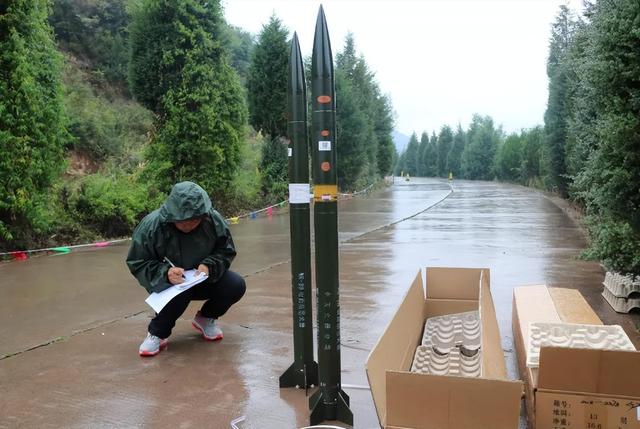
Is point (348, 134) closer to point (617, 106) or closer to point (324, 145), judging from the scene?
point (617, 106)

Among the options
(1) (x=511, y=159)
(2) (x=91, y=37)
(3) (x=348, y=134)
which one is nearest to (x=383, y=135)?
(3) (x=348, y=134)

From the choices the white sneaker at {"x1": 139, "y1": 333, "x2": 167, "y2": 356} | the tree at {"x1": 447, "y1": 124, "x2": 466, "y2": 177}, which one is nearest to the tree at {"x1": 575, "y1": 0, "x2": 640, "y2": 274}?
the white sneaker at {"x1": 139, "y1": 333, "x2": 167, "y2": 356}

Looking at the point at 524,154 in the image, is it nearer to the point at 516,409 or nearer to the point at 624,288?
the point at 624,288

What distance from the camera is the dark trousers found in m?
4.27

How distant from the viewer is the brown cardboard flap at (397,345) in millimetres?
2627

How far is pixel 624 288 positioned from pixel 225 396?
3790 millimetres

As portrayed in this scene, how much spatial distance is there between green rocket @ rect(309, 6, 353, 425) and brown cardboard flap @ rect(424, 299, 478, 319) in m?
1.82

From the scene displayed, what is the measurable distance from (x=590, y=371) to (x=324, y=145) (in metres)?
1.60

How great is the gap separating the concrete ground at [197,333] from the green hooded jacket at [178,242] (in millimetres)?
635

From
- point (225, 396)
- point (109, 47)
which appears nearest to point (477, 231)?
point (225, 396)

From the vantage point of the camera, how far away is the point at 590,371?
261 centimetres

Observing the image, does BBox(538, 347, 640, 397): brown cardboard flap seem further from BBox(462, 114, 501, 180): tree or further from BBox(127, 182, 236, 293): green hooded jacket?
BBox(462, 114, 501, 180): tree

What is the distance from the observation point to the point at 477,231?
40.5 feet

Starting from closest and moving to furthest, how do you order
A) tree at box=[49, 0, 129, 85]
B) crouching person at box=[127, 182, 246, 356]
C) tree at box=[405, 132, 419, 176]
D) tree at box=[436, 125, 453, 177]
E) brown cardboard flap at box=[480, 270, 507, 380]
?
brown cardboard flap at box=[480, 270, 507, 380], crouching person at box=[127, 182, 246, 356], tree at box=[49, 0, 129, 85], tree at box=[436, 125, 453, 177], tree at box=[405, 132, 419, 176]
